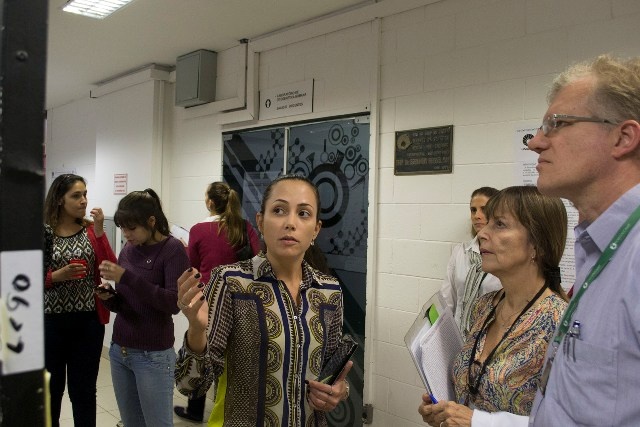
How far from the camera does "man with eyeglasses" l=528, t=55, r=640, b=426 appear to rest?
2.91 ft

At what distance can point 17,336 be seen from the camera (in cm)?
44

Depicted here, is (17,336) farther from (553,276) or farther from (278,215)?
(553,276)

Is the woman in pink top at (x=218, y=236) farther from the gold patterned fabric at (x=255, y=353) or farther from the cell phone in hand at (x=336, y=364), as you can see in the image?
the cell phone in hand at (x=336, y=364)

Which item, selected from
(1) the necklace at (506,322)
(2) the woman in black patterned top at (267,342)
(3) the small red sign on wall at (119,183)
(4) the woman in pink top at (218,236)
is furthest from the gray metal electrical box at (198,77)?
(1) the necklace at (506,322)

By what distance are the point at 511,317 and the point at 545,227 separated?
312mm

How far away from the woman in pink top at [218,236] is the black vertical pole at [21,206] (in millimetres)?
3464

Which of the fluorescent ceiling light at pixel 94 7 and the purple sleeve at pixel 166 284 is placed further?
the fluorescent ceiling light at pixel 94 7

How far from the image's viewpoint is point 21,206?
434 millimetres

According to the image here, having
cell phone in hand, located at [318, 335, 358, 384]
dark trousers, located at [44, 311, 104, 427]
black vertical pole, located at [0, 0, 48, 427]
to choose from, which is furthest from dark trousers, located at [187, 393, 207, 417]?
black vertical pole, located at [0, 0, 48, 427]

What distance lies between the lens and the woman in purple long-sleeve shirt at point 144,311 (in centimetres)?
254

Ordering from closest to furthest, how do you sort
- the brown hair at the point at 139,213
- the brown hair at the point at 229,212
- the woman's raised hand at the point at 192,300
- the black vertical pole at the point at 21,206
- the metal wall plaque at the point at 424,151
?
the black vertical pole at the point at 21,206 → the woman's raised hand at the point at 192,300 → the brown hair at the point at 139,213 → the metal wall plaque at the point at 424,151 → the brown hair at the point at 229,212

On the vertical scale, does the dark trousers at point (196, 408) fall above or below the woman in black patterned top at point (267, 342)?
below

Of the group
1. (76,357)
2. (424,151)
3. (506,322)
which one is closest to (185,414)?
(76,357)

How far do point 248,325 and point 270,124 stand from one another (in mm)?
→ 3177
